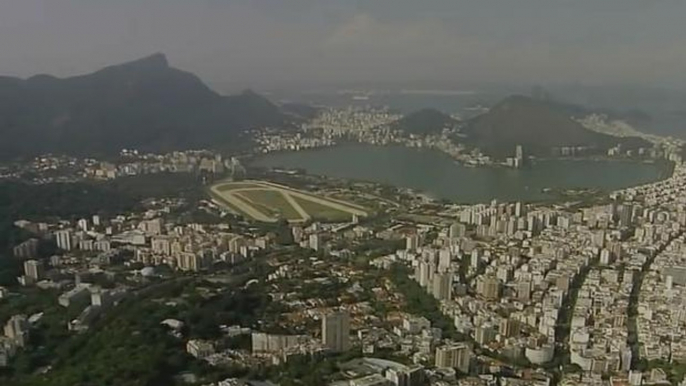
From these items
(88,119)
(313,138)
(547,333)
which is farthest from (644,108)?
(88,119)

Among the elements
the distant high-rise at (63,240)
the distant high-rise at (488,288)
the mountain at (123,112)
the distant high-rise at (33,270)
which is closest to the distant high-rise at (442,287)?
the distant high-rise at (488,288)

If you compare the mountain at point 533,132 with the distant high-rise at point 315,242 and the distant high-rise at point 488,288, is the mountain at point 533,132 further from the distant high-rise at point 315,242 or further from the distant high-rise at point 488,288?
the distant high-rise at point 488,288

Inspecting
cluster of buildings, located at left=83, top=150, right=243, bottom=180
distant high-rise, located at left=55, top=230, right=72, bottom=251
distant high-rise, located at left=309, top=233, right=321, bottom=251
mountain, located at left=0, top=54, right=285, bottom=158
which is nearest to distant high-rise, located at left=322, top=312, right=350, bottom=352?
distant high-rise, located at left=309, top=233, right=321, bottom=251

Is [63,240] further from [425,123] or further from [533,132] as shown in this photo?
[425,123]

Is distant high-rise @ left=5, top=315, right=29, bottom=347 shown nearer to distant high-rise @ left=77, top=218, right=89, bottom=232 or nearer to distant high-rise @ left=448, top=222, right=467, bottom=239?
distant high-rise @ left=77, top=218, right=89, bottom=232

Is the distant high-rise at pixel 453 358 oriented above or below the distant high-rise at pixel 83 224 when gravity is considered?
below

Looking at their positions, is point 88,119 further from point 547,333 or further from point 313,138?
point 547,333

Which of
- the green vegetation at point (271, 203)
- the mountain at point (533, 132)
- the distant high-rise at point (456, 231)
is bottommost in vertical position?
the green vegetation at point (271, 203)
